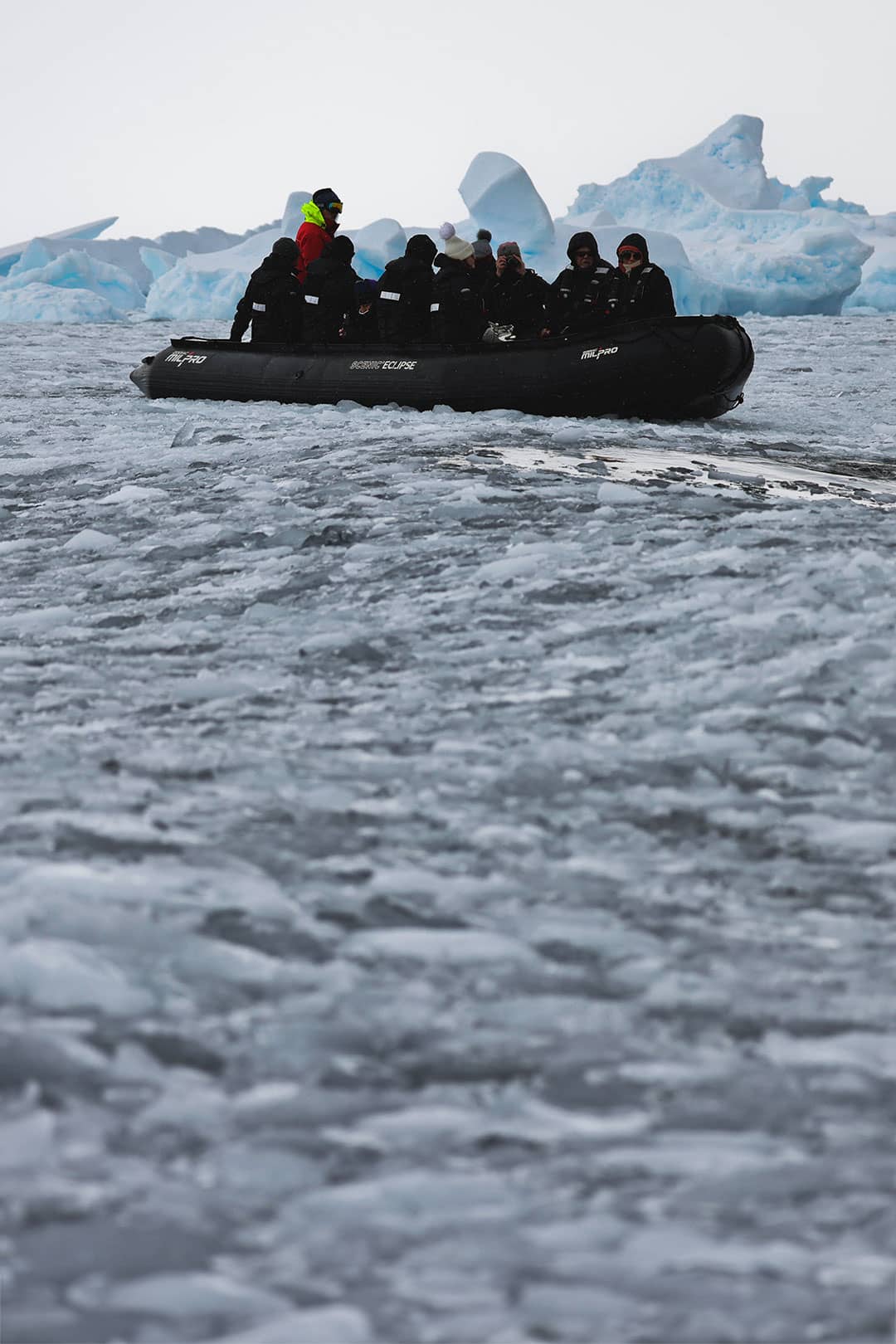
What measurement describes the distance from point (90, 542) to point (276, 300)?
5330 mm

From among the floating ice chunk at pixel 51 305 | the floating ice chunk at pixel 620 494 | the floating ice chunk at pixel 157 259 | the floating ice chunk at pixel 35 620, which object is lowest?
the floating ice chunk at pixel 35 620

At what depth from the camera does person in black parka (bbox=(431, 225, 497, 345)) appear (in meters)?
9.31

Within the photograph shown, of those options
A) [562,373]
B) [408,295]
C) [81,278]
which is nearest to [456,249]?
[408,295]

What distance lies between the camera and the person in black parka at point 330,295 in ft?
33.1

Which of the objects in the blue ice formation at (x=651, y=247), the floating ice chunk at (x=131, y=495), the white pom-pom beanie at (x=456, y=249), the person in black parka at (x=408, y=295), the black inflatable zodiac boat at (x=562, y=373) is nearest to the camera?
the floating ice chunk at (x=131, y=495)

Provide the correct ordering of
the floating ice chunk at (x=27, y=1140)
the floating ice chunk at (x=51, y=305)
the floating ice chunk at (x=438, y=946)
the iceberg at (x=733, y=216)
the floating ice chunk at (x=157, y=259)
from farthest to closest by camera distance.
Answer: the floating ice chunk at (x=157, y=259), the iceberg at (x=733, y=216), the floating ice chunk at (x=51, y=305), the floating ice chunk at (x=438, y=946), the floating ice chunk at (x=27, y=1140)

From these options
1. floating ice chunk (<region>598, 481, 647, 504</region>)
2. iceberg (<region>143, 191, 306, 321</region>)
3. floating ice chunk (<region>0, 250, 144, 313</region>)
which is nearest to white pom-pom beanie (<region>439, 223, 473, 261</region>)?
floating ice chunk (<region>598, 481, 647, 504</region>)

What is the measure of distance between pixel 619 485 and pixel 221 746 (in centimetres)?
352

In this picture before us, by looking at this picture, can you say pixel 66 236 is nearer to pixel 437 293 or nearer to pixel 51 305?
pixel 51 305

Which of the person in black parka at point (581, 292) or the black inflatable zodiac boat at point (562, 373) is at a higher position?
the person in black parka at point (581, 292)

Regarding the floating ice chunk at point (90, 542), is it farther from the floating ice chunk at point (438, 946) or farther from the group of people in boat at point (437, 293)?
the group of people in boat at point (437, 293)

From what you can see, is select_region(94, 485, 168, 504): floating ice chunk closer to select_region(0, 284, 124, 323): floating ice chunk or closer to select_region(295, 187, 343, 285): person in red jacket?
select_region(295, 187, 343, 285): person in red jacket

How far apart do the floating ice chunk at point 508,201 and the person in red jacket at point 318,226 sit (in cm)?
1958

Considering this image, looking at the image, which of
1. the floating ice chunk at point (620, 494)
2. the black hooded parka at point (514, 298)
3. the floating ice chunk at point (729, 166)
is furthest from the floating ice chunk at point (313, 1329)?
the floating ice chunk at point (729, 166)
